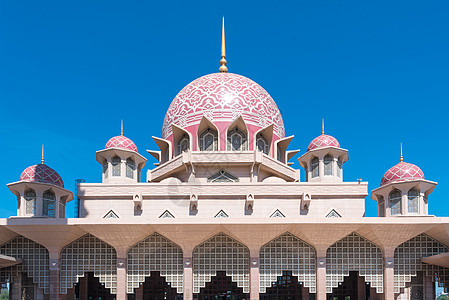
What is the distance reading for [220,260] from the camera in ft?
79.5

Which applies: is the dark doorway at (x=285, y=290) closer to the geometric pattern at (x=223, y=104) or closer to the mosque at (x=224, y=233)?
the mosque at (x=224, y=233)

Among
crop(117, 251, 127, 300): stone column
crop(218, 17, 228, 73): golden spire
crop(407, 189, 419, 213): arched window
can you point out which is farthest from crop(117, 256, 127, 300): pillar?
crop(218, 17, 228, 73): golden spire

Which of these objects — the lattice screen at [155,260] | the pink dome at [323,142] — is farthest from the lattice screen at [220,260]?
the pink dome at [323,142]

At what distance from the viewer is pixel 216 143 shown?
30016mm

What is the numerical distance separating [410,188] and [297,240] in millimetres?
6197

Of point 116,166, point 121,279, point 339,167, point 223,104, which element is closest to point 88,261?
point 121,279

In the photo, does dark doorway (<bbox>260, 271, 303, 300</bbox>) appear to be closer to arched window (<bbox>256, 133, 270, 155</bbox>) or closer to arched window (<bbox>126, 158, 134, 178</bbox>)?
arched window (<bbox>256, 133, 270, 155</bbox>)

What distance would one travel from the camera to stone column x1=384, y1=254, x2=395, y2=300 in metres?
23.7

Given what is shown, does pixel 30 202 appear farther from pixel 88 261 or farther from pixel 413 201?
pixel 413 201

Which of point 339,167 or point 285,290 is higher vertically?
point 339,167

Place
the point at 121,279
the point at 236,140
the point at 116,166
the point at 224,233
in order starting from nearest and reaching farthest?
the point at 121,279
the point at 224,233
the point at 116,166
the point at 236,140

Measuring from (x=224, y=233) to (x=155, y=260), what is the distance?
3.47m

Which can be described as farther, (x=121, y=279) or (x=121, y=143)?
(x=121, y=143)

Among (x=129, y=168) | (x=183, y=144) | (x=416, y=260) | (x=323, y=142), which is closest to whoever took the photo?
(x=416, y=260)
